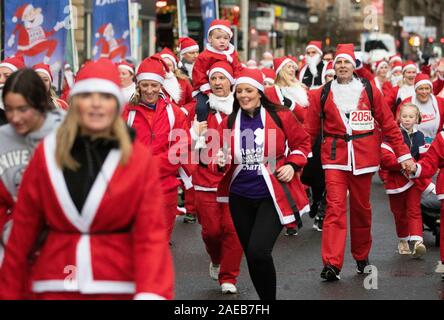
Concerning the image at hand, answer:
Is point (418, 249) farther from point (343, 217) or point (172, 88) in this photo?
point (172, 88)

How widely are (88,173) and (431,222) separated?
8156 mm

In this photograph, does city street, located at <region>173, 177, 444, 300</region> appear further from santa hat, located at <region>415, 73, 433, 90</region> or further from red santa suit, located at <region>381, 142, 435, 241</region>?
santa hat, located at <region>415, 73, 433, 90</region>

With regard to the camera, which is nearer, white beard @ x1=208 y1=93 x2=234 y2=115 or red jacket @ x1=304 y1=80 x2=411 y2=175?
white beard @ x1=208 y1=93 x2=234 y2=115

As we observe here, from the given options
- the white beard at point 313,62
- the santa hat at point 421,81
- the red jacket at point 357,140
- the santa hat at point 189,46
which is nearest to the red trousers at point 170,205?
the red jacket at point 357,140

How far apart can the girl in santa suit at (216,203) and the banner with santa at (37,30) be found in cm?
612

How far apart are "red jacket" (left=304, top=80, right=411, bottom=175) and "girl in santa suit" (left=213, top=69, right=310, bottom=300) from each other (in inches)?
71.2

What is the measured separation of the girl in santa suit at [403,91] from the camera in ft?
58.7

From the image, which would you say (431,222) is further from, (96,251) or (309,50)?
(96,251)

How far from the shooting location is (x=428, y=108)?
50.7 ft

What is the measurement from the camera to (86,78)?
16.1ft

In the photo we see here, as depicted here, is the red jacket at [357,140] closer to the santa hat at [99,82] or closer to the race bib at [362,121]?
the race bib at [362,121]

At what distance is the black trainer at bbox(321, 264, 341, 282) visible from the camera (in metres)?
9.90

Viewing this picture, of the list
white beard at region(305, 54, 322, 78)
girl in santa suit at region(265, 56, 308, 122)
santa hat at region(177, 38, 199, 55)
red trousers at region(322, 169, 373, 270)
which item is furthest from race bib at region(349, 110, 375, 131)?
white beard at region(305, 54, 322, 78)

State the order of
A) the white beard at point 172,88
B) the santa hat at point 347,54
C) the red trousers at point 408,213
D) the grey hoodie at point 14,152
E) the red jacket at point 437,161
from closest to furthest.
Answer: the grey hoodie at point 14,152
the red jacket at point 437,161
the santa hat at point 347,54
the red trousers at point 408,213
the white beard at point 172,88
